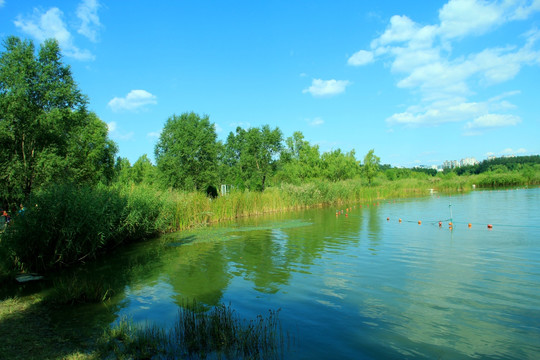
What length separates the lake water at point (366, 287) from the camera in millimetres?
5590

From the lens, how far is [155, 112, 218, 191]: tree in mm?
34000

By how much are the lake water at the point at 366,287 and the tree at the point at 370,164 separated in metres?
38.4

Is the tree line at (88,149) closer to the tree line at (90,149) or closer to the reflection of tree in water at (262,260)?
the tree line at (90,149)

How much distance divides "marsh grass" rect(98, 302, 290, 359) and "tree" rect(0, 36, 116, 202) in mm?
16598

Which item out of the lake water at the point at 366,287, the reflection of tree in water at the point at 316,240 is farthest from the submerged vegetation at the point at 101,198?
the reflection of tree in water at the point at 316,240

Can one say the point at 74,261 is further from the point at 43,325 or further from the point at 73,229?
the point at 43,325

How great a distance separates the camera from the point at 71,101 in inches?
824

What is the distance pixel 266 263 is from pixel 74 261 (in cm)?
713

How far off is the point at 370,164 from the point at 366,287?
48868 mm

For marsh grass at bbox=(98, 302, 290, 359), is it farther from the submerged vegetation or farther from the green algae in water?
the green algae in water

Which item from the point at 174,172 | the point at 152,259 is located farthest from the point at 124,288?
the point at 174,172

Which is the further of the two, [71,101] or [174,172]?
[174,172]

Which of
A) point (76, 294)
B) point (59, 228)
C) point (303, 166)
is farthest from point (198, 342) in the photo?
point (303, 166)

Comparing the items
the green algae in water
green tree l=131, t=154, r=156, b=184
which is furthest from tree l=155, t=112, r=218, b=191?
green tree l=131, t=154, r=156, b=184
